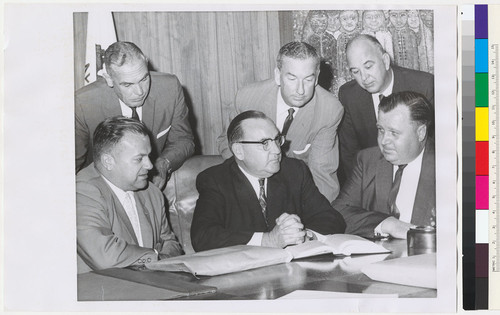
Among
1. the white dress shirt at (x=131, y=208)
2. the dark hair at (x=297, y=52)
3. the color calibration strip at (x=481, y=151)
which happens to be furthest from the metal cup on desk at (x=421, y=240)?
the white dress shirt at (x=131, y=208)

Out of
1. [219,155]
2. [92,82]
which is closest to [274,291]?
[219,155]

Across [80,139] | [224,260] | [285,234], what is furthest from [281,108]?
[80,139]

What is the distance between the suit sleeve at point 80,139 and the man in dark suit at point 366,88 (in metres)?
0.74

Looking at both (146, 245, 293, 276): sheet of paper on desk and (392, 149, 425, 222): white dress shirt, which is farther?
(392, 149, 425, 222): white dress shirt

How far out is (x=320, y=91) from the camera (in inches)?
93.7

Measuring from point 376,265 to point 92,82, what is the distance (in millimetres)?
973

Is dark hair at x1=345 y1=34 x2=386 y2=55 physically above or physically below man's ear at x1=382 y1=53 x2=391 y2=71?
above

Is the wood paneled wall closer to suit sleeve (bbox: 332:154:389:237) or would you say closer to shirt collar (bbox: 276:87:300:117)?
shirt collar (bbox: 276:87:300:117)

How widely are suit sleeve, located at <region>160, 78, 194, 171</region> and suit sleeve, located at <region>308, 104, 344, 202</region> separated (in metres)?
Answer: 0.36

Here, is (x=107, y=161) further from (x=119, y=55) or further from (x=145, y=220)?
(x=119, y=55)

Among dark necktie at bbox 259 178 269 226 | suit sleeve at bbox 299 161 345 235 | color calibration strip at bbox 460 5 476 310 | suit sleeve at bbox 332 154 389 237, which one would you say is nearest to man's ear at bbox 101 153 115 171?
dark necktie at bbox 259 178 269 226

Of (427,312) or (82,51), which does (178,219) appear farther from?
(427,312)

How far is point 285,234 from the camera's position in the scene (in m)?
2.34

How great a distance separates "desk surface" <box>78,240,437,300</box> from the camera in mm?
2279
